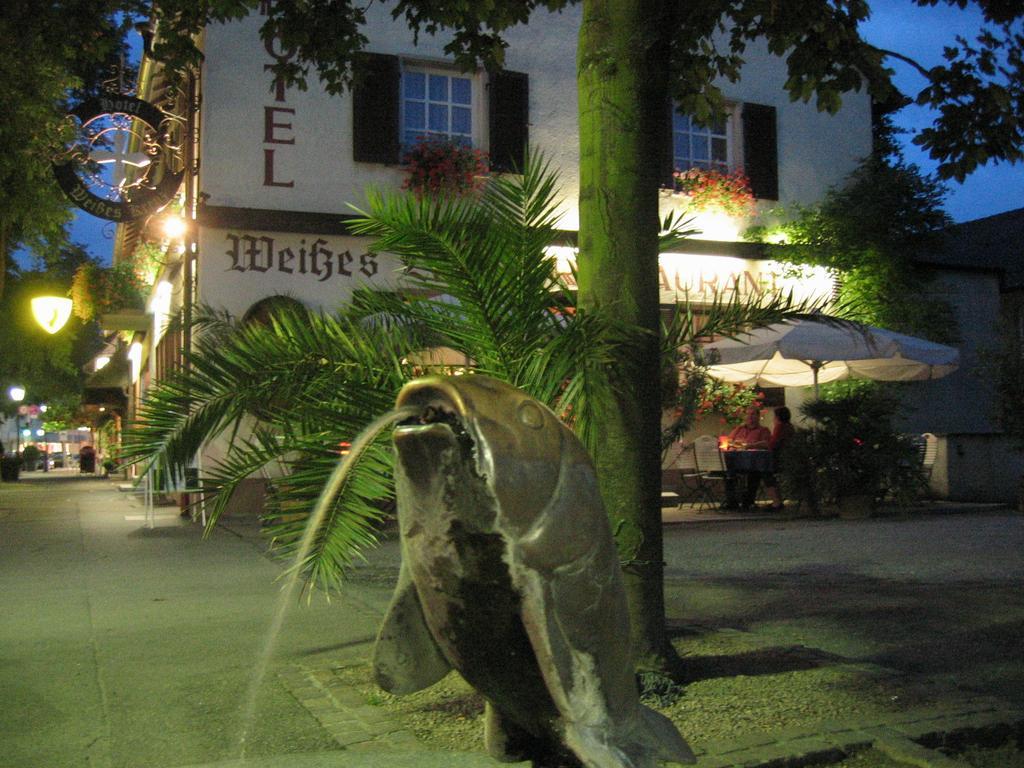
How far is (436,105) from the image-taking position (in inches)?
560

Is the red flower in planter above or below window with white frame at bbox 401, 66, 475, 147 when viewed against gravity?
below

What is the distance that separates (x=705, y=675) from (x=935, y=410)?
1367cm

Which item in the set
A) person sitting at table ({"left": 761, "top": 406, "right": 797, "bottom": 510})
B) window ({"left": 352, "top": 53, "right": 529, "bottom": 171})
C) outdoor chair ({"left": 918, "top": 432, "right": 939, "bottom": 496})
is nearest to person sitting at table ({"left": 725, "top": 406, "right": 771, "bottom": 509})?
person sitting at table ({"left": 761, "top": 406, "right": 797, "bottom": 510})

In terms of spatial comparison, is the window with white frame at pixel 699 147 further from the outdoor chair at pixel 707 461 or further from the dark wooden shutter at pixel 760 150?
the outdoor chair at pixel 707 461

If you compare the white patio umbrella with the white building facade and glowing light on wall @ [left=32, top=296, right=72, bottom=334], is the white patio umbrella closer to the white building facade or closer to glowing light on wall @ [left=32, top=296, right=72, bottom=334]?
the white building facade

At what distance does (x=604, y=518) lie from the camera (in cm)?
207

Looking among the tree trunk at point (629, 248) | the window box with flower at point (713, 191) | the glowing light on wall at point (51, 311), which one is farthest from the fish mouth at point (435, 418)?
the glowing light on wall at point (51, 311)

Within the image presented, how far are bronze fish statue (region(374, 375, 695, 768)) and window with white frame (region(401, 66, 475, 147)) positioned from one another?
40.7ft

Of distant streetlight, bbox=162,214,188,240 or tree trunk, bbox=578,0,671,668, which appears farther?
distant streetlight, bbox=162,214,188,240

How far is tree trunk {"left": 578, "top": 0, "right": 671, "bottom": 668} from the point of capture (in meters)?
4.13

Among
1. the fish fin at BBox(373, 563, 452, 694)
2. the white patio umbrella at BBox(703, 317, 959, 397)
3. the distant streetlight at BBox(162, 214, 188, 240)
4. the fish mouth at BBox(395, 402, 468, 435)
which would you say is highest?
the distant streetlight at BBox(162, 214, 188, 240)

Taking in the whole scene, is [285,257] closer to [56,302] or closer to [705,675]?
[56,302]

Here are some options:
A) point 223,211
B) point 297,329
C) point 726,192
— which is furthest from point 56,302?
point 297,329

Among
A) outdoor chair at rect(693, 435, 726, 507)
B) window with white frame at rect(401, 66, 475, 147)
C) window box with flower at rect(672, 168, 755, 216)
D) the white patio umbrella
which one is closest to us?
the white patio umbrella
